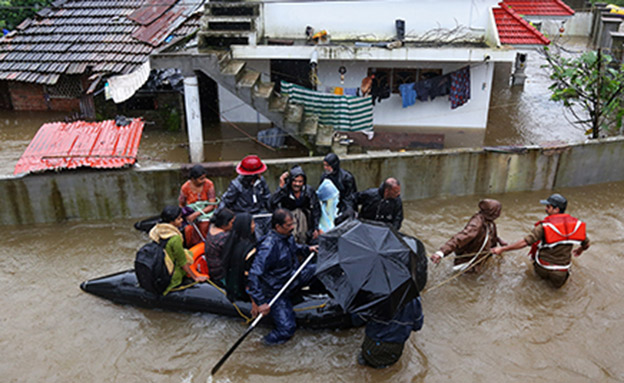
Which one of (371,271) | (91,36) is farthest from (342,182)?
(91,36)

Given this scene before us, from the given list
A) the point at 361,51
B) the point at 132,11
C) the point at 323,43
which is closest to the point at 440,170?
the point at 361,51

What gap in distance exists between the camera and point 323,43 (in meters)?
12.0

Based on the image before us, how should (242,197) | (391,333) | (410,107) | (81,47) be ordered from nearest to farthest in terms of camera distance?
(391,333), (242,197), (410,107), (81,47)

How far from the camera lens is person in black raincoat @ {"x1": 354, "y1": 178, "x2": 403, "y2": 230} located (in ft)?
21.1

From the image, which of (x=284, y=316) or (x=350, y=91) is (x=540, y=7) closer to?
(x=350, y=91)

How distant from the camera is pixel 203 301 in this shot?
604cm

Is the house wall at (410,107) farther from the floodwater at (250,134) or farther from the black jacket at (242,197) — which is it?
the black jacket at (242,197)

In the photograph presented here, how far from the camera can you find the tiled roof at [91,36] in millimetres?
12836

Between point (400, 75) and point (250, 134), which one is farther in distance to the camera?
point (250, 134)

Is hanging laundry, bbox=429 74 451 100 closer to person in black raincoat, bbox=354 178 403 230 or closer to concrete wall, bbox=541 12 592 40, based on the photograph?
person in black raincoat, bbox=354 178 403 230

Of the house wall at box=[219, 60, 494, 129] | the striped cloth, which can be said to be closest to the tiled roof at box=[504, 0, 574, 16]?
the house wall at box=[219, 60, 494, 129]

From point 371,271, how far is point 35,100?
13.3 m

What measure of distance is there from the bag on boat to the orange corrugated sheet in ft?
10.4

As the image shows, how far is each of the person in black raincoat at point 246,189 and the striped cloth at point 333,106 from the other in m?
4.82
